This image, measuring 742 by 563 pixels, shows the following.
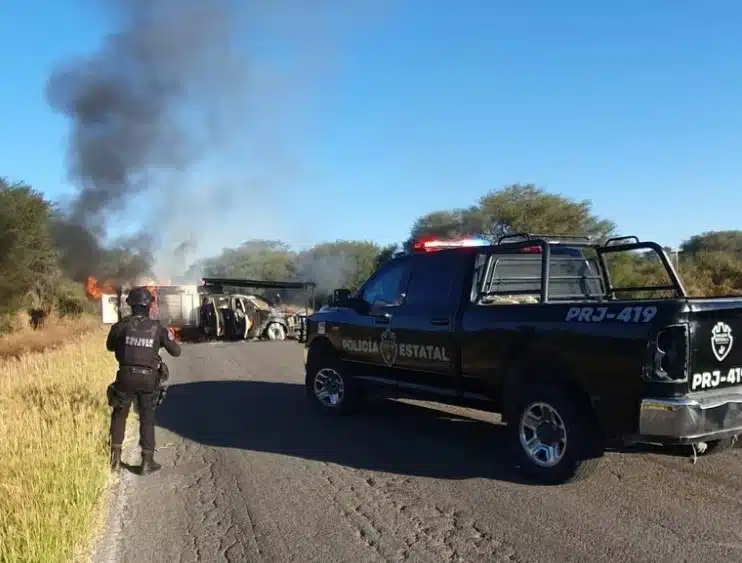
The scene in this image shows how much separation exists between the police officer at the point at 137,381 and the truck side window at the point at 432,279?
8.15 ft

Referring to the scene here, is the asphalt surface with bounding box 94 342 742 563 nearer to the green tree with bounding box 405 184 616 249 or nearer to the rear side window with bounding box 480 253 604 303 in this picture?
the rear side window with bounding box 480 253 604 303

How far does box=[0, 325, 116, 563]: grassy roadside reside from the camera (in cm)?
413

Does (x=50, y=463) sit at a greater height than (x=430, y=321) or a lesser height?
lesser

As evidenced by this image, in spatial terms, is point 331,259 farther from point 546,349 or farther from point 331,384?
point 546,349

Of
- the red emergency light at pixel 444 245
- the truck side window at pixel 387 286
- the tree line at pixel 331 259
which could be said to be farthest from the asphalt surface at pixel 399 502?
the tree line at pixel 331 259

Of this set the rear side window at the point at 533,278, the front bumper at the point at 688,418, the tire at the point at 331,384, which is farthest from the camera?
the tire at the point at 331,384

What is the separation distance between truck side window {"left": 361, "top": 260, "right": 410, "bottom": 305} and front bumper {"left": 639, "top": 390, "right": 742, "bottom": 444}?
3.20 m

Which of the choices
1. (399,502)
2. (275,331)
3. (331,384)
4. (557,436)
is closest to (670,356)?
(557,436)

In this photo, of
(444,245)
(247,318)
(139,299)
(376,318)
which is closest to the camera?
(139,299)

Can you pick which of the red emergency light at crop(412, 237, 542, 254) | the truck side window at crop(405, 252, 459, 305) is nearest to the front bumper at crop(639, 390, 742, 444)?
the red emergency light at crop(412, 237, 542, 254)

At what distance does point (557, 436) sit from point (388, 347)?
240cm

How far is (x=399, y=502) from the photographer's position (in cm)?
531

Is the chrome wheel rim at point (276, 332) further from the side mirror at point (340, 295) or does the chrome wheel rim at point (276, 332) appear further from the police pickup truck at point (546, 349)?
the side mirror at point (340, 295)

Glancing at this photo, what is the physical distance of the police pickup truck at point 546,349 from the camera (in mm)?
4969
